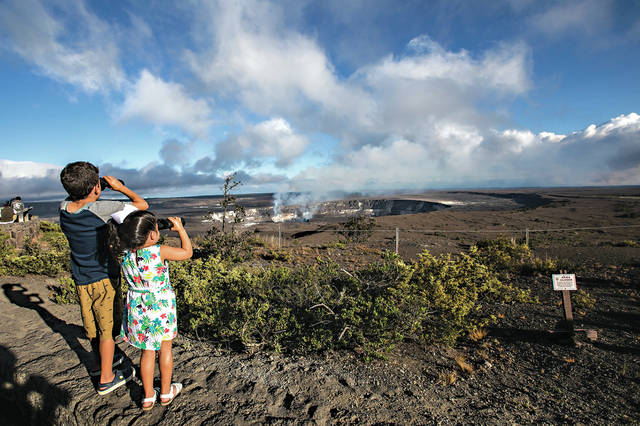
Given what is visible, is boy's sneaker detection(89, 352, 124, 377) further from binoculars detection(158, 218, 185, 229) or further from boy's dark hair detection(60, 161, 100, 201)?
boy's dark hair detection(60, 161, 100, 201)

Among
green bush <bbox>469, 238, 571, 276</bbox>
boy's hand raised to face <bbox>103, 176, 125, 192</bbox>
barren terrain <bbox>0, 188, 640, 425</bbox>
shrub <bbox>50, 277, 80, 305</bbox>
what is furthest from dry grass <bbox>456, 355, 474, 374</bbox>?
shrub <bbox>50, 277, 80, 305</bbox>

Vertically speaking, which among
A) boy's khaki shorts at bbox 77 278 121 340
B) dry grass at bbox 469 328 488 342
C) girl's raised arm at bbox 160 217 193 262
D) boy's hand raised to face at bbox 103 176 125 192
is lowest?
dry grass at bbox 469 328 488 342

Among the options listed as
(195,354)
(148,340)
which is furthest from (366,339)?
(148,340)

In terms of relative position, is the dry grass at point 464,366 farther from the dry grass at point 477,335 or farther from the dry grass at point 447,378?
the dry grass at point 477,335

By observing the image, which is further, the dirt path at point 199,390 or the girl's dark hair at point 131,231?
the dirt path at point 199,390

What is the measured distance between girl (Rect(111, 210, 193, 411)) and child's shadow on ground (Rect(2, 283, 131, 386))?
2.93 ft

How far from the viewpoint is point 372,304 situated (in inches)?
137

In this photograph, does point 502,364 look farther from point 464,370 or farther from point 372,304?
point 372,304

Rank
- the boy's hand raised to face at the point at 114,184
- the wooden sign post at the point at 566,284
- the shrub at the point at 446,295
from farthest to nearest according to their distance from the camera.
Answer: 1. the wooden sign post at the point at 566,284
2. the shrub at the point at 446,295
3. the boy's hand raised to face at the point at 114,184

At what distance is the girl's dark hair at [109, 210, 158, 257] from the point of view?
2070 millimetres

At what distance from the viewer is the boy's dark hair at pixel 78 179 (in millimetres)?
2109

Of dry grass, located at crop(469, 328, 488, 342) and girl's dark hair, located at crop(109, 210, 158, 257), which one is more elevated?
girl's dark hair, located at crop(109, 210, 158, 257)

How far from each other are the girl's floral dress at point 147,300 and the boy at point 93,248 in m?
0.26

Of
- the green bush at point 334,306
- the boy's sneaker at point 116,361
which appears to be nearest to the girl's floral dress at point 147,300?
the boy's sneaker at point 116,361
